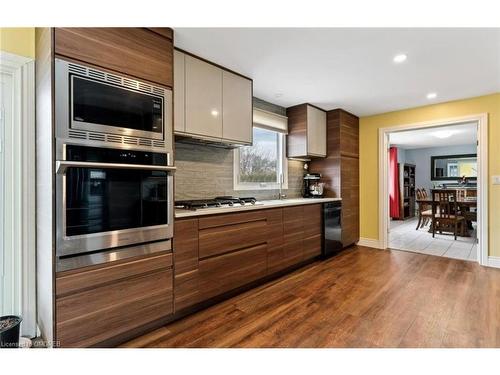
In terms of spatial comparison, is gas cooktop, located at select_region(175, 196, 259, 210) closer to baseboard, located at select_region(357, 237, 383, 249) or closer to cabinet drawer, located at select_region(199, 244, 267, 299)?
cabinet drawer, located at select_region(199, 244, 267, 299)

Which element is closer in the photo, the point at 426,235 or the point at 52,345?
the point at 52,345

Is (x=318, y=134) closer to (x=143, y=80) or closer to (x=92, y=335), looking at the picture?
(x=143, y=80)

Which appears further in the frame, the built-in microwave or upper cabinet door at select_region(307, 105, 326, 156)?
upper cabinet door at select_region(307, 105, 326, 156)

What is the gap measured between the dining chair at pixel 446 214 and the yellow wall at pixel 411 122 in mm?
1738

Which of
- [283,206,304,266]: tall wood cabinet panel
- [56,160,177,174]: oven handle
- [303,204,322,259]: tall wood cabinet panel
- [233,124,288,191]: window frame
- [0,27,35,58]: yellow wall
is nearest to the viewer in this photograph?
[56,160,177,174]: oven handle

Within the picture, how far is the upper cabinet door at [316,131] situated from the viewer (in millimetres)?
3697

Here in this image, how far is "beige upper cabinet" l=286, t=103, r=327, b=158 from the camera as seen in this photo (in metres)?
3.68

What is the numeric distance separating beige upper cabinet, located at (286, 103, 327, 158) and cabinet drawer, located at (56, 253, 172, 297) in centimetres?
255

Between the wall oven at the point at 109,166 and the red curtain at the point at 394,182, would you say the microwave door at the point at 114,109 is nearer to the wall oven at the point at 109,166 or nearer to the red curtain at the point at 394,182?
the wall oven at the point at 109,166

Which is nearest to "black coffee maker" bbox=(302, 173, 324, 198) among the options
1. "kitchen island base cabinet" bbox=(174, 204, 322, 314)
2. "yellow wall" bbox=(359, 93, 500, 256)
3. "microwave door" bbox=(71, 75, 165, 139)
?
"kitchen island base cabinet" bbox=(174, 204, 322, 314)

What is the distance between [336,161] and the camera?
3.99 meters

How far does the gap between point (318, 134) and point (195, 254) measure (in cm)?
276

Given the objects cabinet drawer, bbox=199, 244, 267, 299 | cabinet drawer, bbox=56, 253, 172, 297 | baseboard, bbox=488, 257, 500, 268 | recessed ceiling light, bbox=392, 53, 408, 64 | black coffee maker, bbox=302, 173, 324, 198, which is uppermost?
recessed ceiling light, bbox=392, 53, 408, 64
